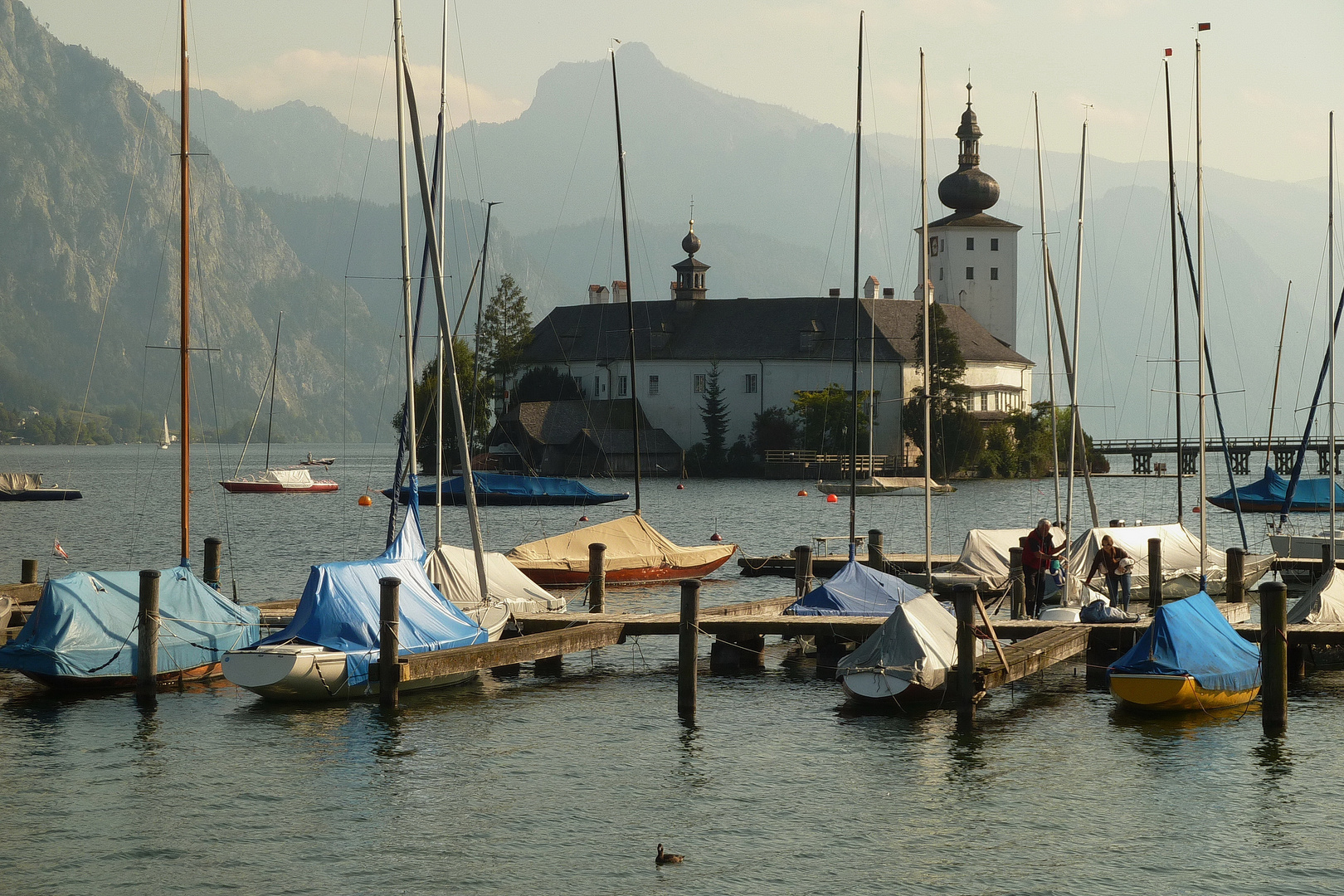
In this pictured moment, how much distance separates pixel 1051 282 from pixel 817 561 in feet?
32.2

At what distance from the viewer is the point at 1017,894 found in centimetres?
1448

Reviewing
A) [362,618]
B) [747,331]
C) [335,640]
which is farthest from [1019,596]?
[747,331]

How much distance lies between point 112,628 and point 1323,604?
20.1m

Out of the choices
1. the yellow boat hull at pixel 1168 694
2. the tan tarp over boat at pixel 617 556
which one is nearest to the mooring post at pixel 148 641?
the yellow boat hull at pixel 1168 694

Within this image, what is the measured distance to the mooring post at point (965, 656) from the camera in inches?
782

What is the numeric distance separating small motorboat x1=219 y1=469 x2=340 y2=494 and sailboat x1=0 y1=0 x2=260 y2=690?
3163 inches

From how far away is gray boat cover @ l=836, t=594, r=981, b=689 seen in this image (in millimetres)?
21625

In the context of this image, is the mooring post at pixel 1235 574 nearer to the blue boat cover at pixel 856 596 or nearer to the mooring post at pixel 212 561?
the blue boat cover at pixel 856 596

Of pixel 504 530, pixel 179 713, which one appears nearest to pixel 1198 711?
pixel 179 713

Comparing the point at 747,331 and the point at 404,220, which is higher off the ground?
the point at 747,331

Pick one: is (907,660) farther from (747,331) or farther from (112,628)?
(747,331)

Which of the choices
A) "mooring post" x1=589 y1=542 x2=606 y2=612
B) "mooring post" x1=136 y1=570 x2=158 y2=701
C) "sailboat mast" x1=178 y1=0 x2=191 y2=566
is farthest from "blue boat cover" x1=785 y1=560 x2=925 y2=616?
"sailboat mast" x1=178 y1=0 x2=191 y2=566

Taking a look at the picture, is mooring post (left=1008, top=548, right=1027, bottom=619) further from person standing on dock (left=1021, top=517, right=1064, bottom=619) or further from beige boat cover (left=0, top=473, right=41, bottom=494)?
beige boat cover (left=0, top=473, right=41, bottom=494)

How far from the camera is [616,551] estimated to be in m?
39.2
